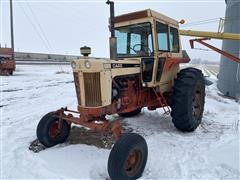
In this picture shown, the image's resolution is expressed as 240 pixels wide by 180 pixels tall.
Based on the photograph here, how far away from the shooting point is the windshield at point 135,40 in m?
5.58

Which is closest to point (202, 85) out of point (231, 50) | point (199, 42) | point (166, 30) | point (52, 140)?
point (166, 30)

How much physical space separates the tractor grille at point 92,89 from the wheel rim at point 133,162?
980 mm

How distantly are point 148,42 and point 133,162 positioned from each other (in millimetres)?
2518

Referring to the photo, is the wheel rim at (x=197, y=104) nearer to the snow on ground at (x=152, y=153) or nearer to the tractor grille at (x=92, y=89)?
the snow on ground at (x=152, y=153)

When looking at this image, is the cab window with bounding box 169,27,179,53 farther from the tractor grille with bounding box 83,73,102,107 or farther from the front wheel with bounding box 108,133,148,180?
the front wheel with bounding box 108,133,148,180

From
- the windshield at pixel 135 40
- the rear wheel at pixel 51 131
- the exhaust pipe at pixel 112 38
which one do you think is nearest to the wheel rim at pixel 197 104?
the windshield at pixel 135 40

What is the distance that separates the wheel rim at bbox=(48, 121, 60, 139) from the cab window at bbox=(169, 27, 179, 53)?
2918 mm

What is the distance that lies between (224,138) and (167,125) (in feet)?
4.45

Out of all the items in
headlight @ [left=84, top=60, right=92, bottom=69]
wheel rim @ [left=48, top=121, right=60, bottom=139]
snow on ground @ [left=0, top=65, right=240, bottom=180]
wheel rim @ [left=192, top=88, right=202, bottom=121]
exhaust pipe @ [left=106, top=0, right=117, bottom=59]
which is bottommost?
snow on ground @ [left=0, top=65, right=240, bottom=180]

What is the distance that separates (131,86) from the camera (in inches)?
211

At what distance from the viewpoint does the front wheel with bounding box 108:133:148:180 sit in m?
3.76

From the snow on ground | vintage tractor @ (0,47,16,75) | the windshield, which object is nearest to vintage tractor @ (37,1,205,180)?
the windshield

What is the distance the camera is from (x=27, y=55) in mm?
36562

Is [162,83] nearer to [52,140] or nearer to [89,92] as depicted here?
[89,92]
